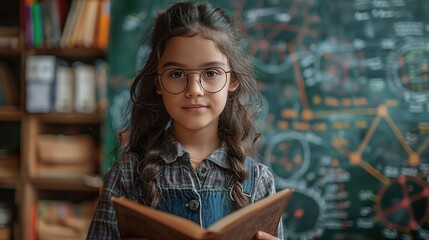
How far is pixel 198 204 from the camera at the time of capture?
100 cm

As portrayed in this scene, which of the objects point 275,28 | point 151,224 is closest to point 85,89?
point 275,28

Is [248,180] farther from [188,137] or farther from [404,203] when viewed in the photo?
[404,203]

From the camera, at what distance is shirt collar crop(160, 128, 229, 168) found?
1.05 meters

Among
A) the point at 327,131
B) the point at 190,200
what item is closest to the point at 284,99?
the point at 327,131

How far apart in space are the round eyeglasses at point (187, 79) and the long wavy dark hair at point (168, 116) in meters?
0.06

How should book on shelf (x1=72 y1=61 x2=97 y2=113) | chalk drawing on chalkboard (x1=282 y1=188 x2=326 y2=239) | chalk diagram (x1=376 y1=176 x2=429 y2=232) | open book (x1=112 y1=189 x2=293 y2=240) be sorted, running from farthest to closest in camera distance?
1. book on shelf (x1=72 y1=61 x2=97 y2=113)
2. chalk drawing on chalkboard (x1=282 y1=188 x2=326 y2=239)
3. chalk diagram (x1=376 y1=176 x2=429 y2=232)
4. open book (x1=112 y1=189 x2=293 y2=240)

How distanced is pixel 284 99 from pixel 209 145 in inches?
54.5

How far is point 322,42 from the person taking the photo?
2.38m

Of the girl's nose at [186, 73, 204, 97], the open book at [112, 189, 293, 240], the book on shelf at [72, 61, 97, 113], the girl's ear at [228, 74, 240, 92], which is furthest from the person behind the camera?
the book on shelf at [72, 61, 97, 113]

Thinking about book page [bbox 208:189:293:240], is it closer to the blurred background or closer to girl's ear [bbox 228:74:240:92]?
girl's ear [bbox 228:74:240:92]

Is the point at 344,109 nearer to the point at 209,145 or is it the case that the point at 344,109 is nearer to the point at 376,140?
the point at 376,140

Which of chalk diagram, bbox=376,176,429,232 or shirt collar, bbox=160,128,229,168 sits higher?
shirt collar, bbox=160,128,229,168

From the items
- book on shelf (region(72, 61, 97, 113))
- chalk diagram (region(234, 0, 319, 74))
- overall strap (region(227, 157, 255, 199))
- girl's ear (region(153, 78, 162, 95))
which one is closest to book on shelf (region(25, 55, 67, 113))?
book on shelf (region(72, 61, 97, 113))

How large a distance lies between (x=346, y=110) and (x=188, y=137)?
143cm
